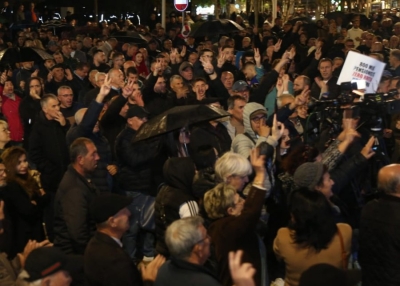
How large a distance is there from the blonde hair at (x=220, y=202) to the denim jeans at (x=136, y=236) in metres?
2.18

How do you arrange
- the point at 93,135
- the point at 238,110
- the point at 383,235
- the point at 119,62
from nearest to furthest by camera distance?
the point at 383,235
the point at 93,135
the point at 238,110
the point at 119,62

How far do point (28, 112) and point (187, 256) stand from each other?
677 centimetres

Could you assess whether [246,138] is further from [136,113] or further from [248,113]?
[136,113]

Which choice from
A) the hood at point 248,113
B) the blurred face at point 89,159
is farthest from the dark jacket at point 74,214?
the hood at point 248,113

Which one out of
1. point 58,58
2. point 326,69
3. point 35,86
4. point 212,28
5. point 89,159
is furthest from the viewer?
point 212,28

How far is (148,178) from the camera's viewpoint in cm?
784

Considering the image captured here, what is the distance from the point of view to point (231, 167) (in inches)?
233

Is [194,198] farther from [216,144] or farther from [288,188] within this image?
[216,144]

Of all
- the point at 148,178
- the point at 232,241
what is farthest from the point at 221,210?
the point at 148,178

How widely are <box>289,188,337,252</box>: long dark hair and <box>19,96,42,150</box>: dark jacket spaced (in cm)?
639

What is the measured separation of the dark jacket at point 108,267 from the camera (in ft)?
16.3

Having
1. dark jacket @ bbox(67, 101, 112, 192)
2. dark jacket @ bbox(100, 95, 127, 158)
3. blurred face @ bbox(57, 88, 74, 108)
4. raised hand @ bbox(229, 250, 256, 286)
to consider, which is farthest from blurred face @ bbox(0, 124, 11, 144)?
raised hand @ bbox(229, 250, 256, 286)

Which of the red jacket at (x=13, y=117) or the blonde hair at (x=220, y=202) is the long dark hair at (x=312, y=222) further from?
the red jacket at (x=13, y=117)

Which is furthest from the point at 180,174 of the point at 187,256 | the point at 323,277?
the point at 323,277
